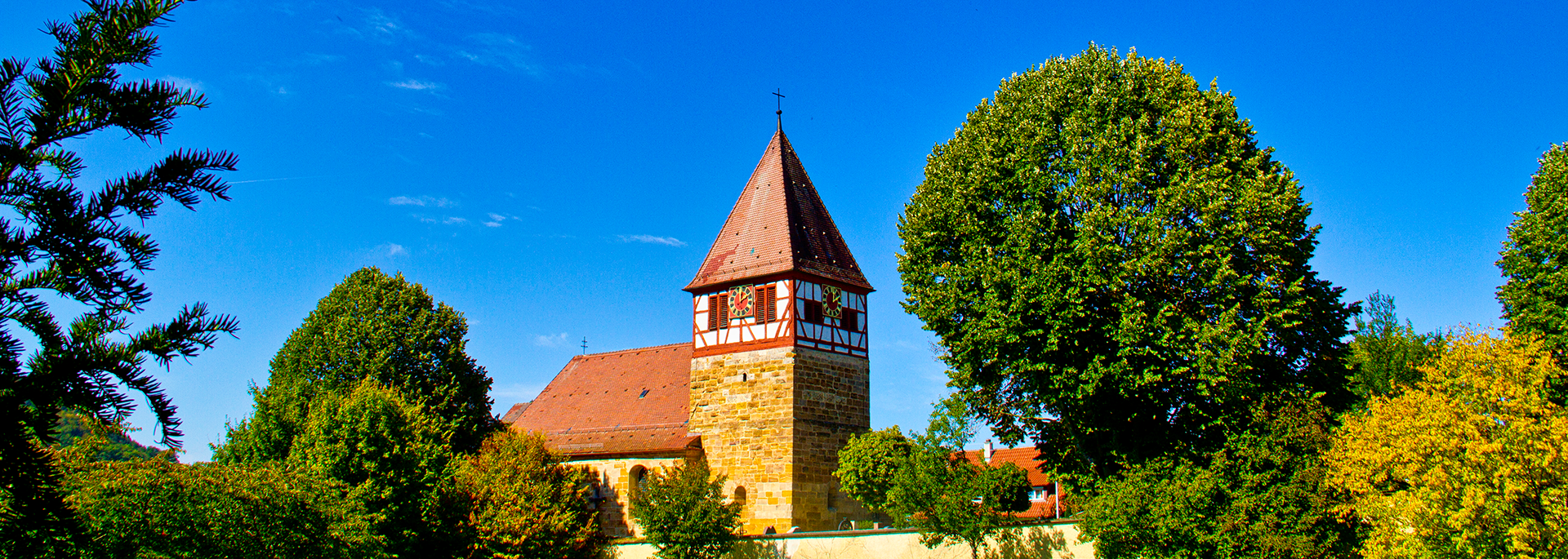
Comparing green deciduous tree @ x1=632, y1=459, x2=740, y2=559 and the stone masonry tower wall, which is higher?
the stone masonry tower wall

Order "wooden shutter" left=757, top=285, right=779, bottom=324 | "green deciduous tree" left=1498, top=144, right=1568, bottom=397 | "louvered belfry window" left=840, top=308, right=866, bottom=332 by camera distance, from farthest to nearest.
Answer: "louvered belfry window" left=840, top=308, right=866, bottom=332 < "wooden shutter" left=757, top=285, right=779, bottom=324 < "green deciduous tree" left=1498, top=144, right=1568, bottom=397

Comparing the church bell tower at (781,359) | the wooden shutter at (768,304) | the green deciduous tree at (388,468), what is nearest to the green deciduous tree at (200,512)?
the green deciduous tree at (388,468)

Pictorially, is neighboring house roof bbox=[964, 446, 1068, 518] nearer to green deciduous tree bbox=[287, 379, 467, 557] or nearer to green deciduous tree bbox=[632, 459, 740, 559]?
green deciduous tree bbox=[632, 459, 740, 559]

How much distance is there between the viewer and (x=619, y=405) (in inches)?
1283

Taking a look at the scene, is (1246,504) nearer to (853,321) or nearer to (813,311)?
(813,311)

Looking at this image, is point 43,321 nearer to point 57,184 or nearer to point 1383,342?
point 57,184

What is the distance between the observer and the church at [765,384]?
89.0 feet

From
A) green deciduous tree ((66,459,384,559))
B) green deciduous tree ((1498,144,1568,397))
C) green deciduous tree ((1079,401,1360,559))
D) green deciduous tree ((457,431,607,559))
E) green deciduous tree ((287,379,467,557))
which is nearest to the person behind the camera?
green deciduous tree ((66,459,384,559))

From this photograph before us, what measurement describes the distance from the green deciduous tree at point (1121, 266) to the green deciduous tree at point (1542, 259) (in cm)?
604

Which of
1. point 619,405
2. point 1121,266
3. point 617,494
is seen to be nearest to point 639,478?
point 617,494

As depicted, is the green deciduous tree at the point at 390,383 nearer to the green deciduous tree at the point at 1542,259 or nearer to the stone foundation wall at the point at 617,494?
the stone foundation wall at the point at 617,494

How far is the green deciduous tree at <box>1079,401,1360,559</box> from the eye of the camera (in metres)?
17.2

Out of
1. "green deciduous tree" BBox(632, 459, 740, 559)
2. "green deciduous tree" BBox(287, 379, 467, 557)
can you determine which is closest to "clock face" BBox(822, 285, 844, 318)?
"green deciduous tree" BBox(632, 459, 740, 559)

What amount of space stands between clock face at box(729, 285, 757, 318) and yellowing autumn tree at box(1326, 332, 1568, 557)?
16435 millimetres
